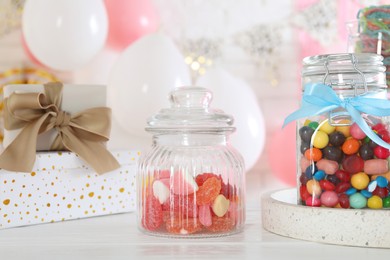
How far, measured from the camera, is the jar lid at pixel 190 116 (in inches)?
43.0

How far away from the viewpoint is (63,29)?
6.91 feet

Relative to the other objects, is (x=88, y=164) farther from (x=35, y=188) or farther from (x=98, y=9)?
(x=98, y=9)

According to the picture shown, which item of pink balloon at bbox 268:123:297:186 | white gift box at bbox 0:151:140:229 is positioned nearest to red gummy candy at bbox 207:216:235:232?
white gift box at bbox 0:151:140:229

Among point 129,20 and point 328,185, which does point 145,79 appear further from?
point 328,185

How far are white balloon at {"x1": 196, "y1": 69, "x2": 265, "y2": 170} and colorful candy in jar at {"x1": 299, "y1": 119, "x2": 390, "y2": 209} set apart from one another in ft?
3.98

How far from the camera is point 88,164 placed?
4.25 feet

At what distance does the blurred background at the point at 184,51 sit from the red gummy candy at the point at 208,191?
101cm

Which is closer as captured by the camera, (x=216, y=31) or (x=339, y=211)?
(x=339, y=211)

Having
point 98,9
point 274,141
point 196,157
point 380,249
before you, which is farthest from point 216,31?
point 380,249

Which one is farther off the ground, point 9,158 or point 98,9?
point 98,9

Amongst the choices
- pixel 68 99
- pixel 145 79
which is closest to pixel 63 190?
pixel 68 99

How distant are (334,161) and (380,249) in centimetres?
16

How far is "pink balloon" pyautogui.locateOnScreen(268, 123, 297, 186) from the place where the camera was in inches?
100

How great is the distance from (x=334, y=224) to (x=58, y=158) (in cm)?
58
